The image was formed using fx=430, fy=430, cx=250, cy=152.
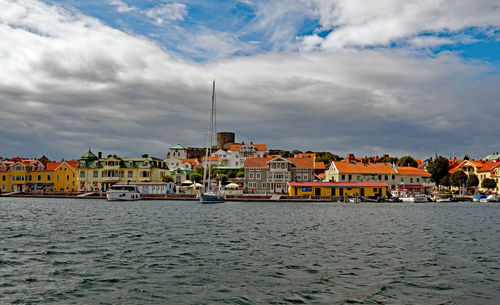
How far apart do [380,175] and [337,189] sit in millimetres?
15419

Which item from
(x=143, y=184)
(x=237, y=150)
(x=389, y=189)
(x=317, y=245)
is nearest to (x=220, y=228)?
(x=317, y=245)

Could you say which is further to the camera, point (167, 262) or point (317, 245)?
point (317, 245)

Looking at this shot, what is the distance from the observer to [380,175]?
95562 millimetres

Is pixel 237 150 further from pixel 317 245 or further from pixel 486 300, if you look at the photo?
pixel 486 300

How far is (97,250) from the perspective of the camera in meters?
21.8

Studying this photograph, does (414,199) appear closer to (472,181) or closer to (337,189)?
(337,189)

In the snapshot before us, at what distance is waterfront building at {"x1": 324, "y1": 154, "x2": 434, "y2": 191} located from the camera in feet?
307

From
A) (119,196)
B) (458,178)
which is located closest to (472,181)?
(458,178)

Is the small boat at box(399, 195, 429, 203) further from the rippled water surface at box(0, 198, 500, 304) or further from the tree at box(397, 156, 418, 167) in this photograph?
the tree at box(397, 156, 418, 167)

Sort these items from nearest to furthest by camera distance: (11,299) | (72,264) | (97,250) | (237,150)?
(11,299) < (72,264) < (97,250) < (237,150)

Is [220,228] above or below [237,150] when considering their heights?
below

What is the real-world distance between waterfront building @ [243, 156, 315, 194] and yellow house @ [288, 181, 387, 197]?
845 centimetres

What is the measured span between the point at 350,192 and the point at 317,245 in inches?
2477

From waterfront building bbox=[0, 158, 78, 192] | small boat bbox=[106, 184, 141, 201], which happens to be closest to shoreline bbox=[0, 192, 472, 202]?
small boat bbox=[106, 184, 141, 201]
